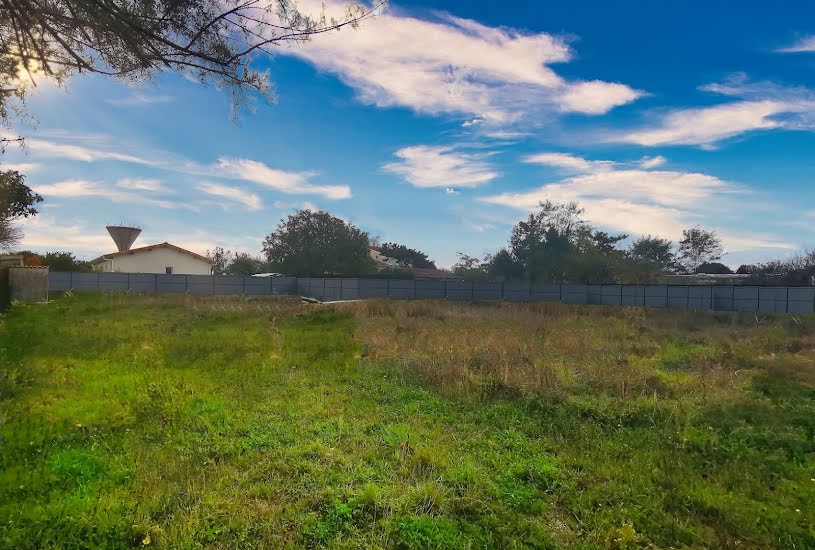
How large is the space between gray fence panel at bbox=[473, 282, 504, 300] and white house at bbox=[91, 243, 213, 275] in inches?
814

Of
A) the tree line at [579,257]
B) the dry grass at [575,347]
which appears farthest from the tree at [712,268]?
the dry grass at [575,347]

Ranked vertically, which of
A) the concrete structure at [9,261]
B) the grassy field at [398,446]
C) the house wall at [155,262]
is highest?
the house wall at [155,262]

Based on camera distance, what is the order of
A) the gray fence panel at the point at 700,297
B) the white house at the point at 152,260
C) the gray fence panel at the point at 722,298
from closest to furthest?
1. the gray fence panel at the point at 722,298
2. the gray fence panel at the point at 700,297
3. the white house at the point at 152,260

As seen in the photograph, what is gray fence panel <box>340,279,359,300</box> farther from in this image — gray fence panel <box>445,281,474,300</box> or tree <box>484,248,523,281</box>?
tree <box>484,248,523,281</box>

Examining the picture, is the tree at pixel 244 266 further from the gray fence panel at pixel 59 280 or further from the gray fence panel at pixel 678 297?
the gray fence panel at pixel 678 297

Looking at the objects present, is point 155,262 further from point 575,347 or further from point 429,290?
point 575,347

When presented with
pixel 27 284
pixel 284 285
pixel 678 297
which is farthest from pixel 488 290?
pixel 27 284

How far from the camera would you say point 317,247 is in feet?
122

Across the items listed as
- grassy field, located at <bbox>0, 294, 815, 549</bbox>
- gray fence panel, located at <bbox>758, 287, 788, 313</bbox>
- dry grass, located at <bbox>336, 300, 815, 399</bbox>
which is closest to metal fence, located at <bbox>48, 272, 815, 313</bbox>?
gray fence panel, located at <bbox>758, 287, 788, 313</bbox>

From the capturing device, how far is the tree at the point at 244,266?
4206 centimetres

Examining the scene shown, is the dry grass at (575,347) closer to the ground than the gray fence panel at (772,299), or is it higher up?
closer to the ground

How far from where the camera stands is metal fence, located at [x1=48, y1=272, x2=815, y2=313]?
23.4 meters

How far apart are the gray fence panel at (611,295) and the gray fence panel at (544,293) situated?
7.47 ft

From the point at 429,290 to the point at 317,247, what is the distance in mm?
14135
